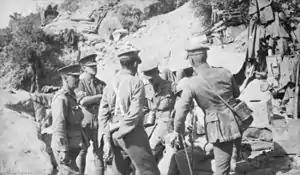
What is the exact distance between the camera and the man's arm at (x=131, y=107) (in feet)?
13.2

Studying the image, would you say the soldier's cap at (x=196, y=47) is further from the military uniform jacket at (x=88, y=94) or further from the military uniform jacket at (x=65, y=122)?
the military uniform jacket at (x=88, y=94)

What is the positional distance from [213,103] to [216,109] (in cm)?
8

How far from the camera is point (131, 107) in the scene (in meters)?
4.07

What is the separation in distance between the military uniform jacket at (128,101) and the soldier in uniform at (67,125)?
886 millimetres

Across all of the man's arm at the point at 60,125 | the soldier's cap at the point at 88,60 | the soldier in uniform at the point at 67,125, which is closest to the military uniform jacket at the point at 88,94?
the soldier's cap at the point at 88,60

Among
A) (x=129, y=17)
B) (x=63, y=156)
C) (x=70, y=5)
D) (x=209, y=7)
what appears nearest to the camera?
(x=63, y=156)

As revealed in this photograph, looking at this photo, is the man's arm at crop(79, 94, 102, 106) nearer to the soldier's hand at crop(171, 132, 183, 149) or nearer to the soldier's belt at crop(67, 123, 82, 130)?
the soldier's belt at crop(67, 123, 82, 130)

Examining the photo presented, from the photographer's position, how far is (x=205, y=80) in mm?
4312

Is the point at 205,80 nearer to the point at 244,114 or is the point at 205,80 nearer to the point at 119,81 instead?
the point at 244,114

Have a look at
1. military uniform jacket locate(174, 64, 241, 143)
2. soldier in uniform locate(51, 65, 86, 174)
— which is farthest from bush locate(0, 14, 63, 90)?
military uniform jacket locate(174, 64, 241, 143)

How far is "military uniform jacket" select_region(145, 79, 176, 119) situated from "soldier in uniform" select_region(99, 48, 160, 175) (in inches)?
56.9

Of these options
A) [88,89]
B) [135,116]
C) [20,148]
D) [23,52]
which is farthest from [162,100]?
[23,52]

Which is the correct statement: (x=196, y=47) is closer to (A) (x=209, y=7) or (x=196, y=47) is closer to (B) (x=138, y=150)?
(B) (x=138, y=150)

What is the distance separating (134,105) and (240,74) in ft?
28.2
